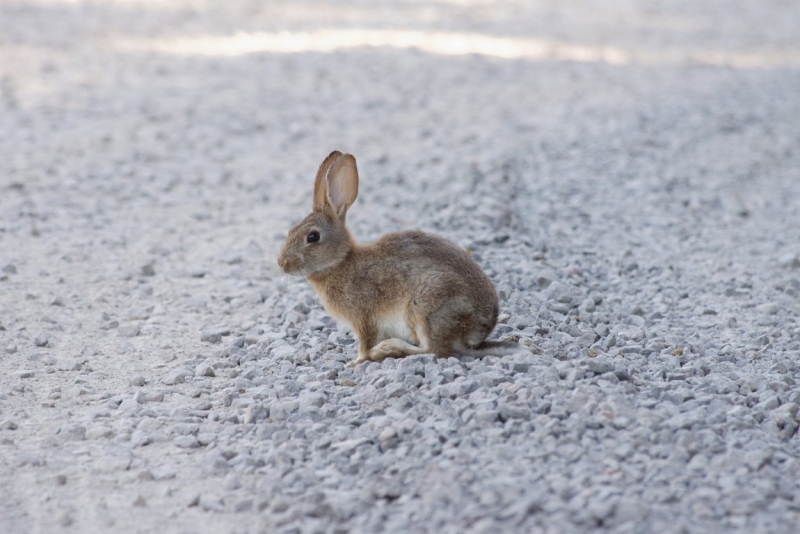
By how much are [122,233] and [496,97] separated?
618 cm

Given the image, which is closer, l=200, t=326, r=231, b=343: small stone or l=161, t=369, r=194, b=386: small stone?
l=161, t=369, r=194, b=386: small stone

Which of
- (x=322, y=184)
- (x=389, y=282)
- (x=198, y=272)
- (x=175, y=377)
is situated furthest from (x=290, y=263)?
(x=198, y=272)

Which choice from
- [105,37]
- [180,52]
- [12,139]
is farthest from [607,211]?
[105,37]

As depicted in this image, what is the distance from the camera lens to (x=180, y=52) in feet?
47.6

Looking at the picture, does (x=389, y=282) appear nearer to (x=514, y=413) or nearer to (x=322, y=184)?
(x=322, y=184)

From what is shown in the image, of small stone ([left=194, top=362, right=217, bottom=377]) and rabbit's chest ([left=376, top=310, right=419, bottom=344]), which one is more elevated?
rabbit's chest ([left=376, top=310, right=419, bottom=344])

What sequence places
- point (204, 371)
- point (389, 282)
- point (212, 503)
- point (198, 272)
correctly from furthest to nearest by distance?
point (198, 272) → point (204, 371) → point (389, 282) → point (212, 503)

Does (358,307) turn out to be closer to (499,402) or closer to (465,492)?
(499,402)

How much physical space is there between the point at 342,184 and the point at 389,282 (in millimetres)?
760

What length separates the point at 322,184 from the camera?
5.94 metres

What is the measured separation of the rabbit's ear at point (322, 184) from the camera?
5891 millimetres

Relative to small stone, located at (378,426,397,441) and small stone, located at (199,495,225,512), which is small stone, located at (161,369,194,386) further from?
small stone, located at (378,426,397,441)

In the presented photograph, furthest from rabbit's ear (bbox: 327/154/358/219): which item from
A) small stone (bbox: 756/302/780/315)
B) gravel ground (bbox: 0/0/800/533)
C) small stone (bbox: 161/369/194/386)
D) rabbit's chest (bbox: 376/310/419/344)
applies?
small stone (bbox: 756/302/780/315)

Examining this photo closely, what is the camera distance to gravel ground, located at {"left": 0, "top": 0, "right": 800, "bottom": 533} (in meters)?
4.38
